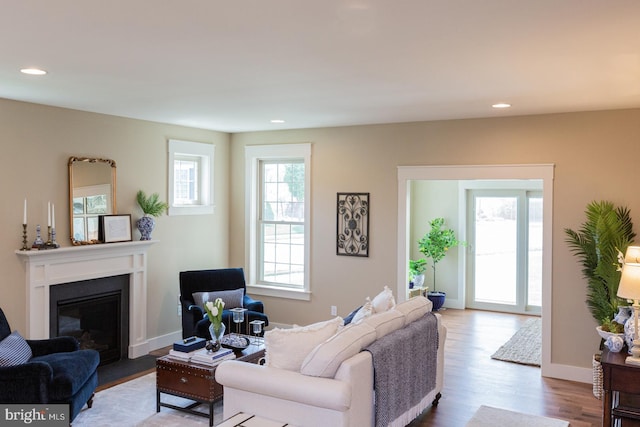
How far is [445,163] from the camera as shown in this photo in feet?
20.1

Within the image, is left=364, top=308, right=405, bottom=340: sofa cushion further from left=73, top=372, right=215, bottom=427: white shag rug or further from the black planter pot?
the black planter pot

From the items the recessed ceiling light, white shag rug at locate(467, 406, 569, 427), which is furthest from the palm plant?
the recessed ceiling light

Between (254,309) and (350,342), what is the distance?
3139 millimetres

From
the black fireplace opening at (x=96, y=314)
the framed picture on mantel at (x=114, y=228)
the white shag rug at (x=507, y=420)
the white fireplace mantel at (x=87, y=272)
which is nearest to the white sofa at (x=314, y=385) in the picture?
the white shag rug at (x=507, y=420)

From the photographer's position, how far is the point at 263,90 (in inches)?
174

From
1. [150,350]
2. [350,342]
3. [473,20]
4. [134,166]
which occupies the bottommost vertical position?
[150,350]

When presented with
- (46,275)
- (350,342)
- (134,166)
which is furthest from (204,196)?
(350,342)

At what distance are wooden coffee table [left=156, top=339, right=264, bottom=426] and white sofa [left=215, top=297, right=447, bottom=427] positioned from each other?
0.67 metres

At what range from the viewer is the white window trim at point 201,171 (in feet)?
22.0

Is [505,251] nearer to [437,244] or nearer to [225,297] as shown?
[437,244]

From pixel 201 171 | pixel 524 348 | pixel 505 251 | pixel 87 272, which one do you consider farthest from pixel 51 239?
pixel 505 251

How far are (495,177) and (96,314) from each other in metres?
4.49

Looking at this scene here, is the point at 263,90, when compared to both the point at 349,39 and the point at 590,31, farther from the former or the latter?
the point at 590,31

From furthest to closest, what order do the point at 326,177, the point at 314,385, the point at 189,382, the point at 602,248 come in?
the point at 326,177 → the point at 602,248 → the point at 189,382 → the point at 314,385
